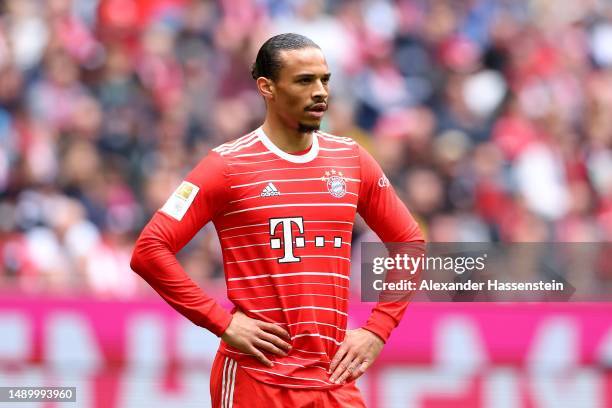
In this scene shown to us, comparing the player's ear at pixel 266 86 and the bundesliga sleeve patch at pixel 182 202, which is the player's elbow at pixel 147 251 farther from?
the player's ear at pixel 266 86

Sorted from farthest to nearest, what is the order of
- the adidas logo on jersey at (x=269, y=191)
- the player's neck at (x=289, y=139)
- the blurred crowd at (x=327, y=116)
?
the blurred crowd at (x=327, y=116) → the player's neck at (x=289, y=139) → the adidas logo on jersey at (x=269, y=191)

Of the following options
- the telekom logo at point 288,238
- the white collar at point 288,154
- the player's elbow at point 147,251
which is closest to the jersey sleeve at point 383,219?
the white collar at point 288,154

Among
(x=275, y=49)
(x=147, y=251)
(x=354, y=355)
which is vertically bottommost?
(x=354, y=355)

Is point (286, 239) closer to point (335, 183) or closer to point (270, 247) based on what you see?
point (270, 247)

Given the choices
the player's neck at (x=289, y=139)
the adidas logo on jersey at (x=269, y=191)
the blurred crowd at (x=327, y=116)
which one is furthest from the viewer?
the blurred crowd at (x=327, y=116)

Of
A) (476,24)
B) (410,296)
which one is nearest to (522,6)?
(476,24)

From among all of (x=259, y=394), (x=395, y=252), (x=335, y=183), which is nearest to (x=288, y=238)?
(x=335, y=183)

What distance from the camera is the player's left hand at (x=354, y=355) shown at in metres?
5.54

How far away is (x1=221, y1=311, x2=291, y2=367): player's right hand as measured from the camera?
5.43 meters

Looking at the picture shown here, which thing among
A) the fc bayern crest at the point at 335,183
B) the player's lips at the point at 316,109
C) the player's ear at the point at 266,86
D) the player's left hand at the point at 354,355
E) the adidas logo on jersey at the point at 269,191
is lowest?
the player's left hand at the point at 354,355

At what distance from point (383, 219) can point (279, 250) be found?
19.5 inches

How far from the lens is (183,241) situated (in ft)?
18.0

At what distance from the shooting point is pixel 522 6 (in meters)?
14.6

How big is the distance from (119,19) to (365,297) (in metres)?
7.53
